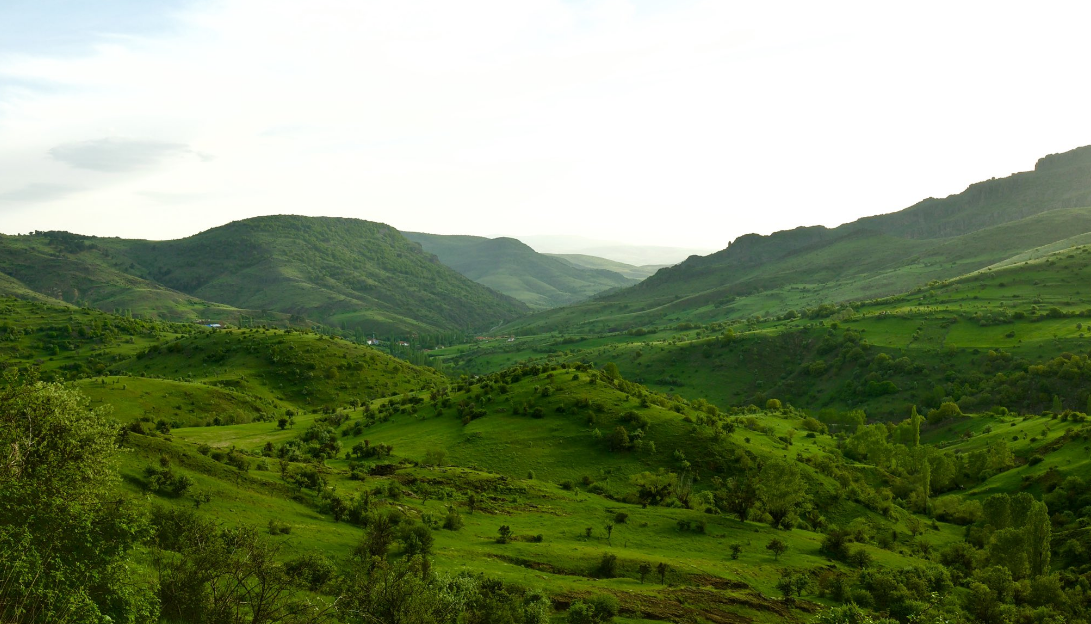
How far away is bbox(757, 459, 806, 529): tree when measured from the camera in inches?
2571

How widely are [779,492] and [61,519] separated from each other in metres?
62.1

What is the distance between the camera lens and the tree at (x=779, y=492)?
6531cm

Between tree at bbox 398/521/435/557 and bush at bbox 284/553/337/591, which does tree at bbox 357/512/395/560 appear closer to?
tree at bbox 398/521/435/557

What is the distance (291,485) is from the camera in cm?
4856

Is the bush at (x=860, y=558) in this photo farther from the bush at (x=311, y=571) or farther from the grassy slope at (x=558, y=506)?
the bush at (x=311, y=571)

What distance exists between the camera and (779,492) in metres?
65.3

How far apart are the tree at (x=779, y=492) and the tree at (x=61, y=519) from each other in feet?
192

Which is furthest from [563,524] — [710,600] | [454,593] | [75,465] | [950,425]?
[950,425]

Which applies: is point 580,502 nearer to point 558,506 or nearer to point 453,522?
point 558,506

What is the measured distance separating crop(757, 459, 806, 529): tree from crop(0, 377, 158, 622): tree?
2308 inches

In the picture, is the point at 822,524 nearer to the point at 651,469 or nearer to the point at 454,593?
the point at 651,469

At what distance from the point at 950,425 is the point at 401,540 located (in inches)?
5123

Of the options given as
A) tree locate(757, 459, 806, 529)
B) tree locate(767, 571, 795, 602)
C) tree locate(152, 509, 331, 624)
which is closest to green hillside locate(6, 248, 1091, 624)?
tree locate(152, 509, 331, 624)

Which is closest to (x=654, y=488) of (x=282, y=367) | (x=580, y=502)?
(x=580, y=502)
